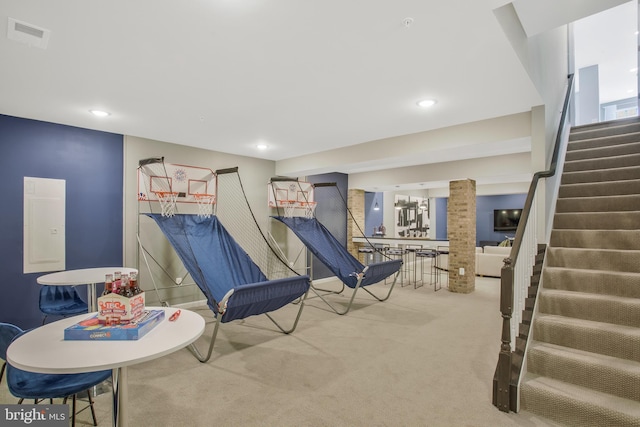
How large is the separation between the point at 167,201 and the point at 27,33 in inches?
110

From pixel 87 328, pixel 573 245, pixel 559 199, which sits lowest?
pixel 87 328

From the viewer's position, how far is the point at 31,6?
1752 mm

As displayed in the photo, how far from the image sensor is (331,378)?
2.63 m

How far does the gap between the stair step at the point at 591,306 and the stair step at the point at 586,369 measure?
32 centimetres

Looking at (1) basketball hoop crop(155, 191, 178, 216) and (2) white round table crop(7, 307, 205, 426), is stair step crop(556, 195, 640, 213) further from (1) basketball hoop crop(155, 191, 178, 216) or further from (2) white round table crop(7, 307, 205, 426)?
(1) basketball hoop crop(155, 191, 178, 216)

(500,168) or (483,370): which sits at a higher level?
(500,168)

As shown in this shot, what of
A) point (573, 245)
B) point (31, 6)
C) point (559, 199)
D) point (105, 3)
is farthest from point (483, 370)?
point (31, 6)

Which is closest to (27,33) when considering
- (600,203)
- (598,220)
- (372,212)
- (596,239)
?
(596,239)

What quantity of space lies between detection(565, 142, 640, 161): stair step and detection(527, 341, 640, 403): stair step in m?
2.91

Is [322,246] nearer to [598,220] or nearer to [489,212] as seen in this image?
[598,220]

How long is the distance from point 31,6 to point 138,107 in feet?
5.14

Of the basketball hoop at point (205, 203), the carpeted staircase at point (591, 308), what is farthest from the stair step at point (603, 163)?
the basketball hoop at point (205, 203)

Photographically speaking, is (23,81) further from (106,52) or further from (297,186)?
(297,186)

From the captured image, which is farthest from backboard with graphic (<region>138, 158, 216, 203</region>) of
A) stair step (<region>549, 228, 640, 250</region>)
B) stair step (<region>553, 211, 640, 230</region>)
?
stair step (<region>553, 211, 640, 230</region>)
